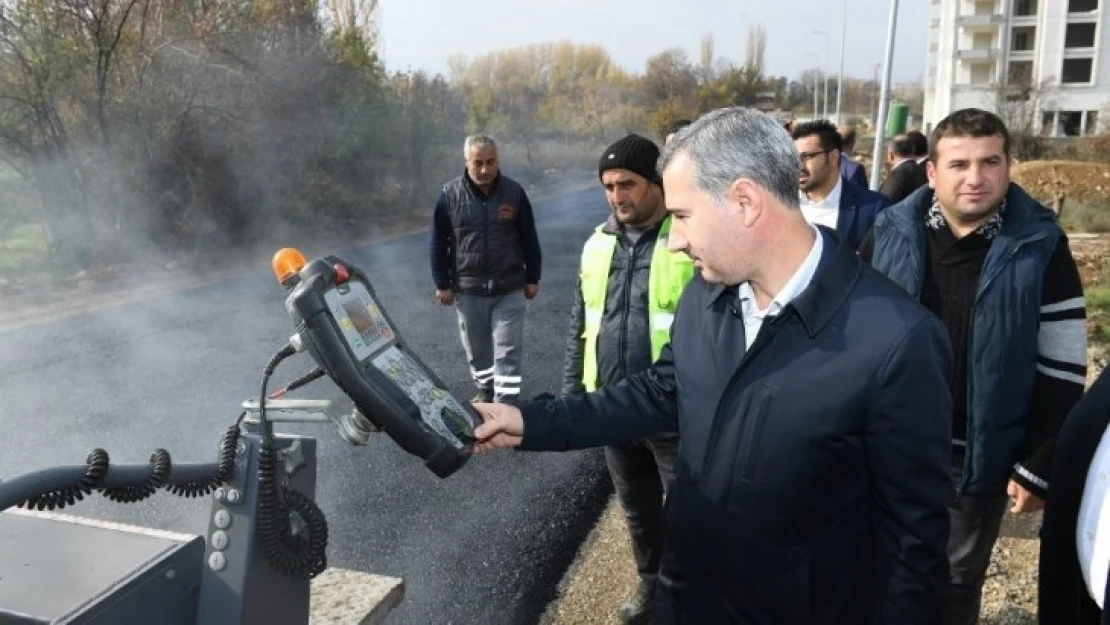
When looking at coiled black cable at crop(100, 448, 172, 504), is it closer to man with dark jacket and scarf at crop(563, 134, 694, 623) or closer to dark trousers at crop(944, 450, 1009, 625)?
man with dark jacket and scarf at crop(563, 134, 694, 623)

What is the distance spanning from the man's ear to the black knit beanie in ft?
5.13

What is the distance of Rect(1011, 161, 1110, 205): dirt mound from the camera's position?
22.3 m

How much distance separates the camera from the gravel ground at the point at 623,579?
3.31 m

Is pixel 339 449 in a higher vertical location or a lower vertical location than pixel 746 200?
lower

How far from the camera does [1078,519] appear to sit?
1535 mm

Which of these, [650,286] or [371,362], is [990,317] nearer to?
[650,286]

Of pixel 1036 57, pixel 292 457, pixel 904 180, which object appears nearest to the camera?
pixel 292 457

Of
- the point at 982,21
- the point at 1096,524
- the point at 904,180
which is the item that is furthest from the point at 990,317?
the point at 982,21

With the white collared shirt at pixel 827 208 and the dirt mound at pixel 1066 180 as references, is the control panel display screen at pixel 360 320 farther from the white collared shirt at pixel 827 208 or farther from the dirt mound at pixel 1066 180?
the dirt mound at pixel 1066 180

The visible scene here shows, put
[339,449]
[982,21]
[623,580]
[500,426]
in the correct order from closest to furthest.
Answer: [500,426] → [623,580] → [339,449] → [982,21]

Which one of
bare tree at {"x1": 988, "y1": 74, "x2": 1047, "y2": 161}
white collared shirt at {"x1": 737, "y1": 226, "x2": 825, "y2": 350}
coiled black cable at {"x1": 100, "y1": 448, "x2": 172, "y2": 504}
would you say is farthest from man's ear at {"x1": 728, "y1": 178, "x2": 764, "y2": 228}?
bare tree at {"x1": 988, "y1": 74, "x2": 1047, "y2": 161}

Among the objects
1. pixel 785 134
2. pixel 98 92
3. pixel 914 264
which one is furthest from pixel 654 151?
pixel 98 92

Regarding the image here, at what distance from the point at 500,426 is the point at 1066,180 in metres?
26.0

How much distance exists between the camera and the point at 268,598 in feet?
5.72
